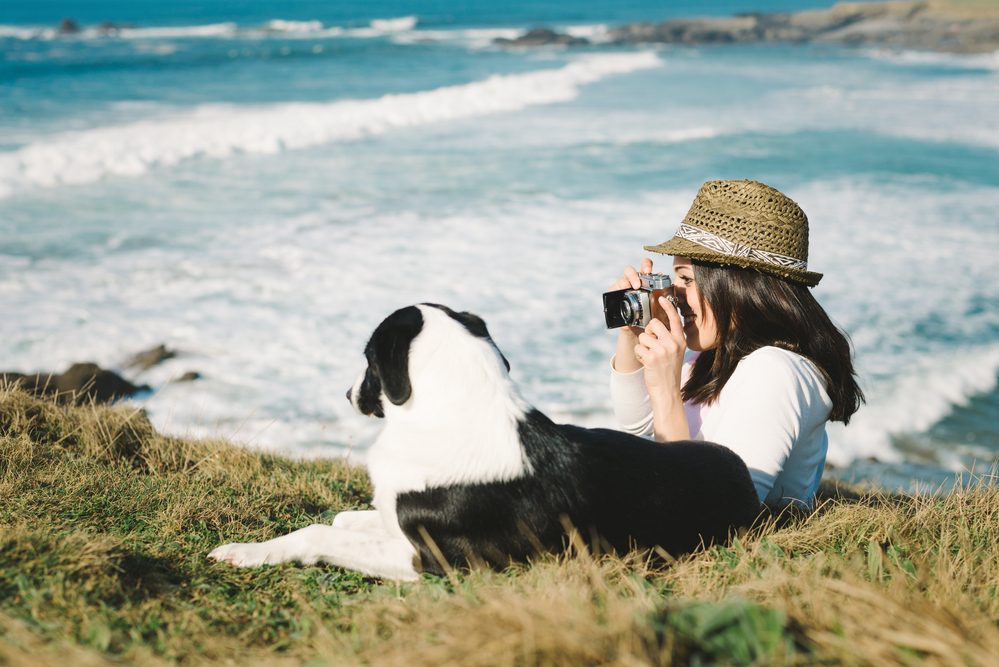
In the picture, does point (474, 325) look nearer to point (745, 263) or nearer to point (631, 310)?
point (631, 310)

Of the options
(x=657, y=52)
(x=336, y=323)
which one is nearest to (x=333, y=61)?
(x=657, y=52)

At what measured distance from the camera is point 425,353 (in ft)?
9.18

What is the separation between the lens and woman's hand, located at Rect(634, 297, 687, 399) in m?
3.31

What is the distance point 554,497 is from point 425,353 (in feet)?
2.10

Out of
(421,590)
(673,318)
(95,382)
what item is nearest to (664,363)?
(673,318)

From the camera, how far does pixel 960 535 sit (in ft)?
10.4

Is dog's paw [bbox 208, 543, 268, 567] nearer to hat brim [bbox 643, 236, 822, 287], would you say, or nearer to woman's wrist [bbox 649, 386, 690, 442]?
woman's wrist [bbox 649, 386, 690, 442]

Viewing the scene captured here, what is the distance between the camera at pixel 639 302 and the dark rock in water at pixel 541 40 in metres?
50.0

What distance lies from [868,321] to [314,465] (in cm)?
689

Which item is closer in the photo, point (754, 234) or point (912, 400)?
point (754, 234)

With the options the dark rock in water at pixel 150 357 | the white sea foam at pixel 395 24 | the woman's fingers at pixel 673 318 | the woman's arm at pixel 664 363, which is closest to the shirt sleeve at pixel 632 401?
the woman's arm at pixel 664 363

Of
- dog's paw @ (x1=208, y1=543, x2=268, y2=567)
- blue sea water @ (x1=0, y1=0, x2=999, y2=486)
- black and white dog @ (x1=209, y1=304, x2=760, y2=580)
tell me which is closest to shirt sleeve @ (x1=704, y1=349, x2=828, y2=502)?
black and white dog @ (x1=209, y1=304, x2=760, y2=580)

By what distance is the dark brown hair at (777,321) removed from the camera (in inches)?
128

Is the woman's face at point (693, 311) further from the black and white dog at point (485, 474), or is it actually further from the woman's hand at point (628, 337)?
the black and white dog at point (485, 474)
